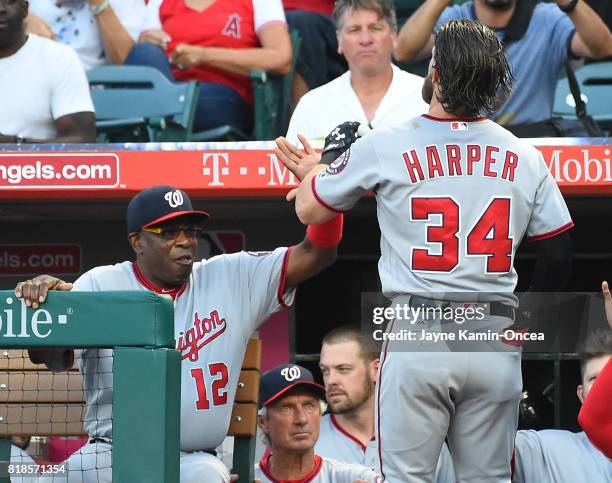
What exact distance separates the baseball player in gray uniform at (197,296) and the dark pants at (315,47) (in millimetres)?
2644

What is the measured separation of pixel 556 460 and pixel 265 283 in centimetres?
120

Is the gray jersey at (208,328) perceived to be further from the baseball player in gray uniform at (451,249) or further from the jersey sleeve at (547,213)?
the jersey sleeve at (547,213)

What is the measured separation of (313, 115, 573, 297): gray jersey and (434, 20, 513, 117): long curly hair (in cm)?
7

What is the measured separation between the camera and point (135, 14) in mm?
7148

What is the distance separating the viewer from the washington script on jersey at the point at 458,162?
3475 millimetres

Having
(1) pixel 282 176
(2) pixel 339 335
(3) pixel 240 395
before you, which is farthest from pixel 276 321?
(3) pixel 240 395

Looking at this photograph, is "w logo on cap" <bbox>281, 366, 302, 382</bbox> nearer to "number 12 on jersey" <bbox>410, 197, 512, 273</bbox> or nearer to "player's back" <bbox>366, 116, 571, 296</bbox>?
"player's back" <bbox>366, 116, 571, 296</bbox>

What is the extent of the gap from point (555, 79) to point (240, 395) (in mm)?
2589

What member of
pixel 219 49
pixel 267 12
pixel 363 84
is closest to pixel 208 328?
pixel 363 84

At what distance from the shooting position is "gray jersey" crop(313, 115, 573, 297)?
3.44 meters

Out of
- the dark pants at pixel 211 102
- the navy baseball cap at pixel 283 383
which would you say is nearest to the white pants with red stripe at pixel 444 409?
the navy baseball cap at pixel 283 383

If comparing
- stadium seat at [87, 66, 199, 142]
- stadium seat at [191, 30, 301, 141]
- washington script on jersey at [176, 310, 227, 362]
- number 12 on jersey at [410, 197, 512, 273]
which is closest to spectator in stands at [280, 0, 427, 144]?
stadium seat at [191, 30, 301, 141]

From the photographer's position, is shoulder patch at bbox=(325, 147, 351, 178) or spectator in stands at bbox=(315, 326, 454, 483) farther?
spectator in stands at bbox=(315, 326, 454, 483)

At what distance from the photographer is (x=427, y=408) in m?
3.40
